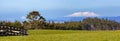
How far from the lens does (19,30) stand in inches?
1323

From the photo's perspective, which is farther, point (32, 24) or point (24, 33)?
point (32, 24)

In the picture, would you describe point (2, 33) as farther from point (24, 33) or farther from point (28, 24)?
point (28, 24)

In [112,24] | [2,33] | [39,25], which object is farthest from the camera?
[112,24]

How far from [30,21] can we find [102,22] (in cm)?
7498

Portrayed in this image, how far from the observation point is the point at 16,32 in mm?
32969

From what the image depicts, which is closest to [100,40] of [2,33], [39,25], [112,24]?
[2,33]

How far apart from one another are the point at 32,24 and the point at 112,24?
71.0 m

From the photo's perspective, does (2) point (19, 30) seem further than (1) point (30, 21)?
No

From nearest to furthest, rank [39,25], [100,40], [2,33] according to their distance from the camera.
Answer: [100,40] → [2,33] → [39,25]

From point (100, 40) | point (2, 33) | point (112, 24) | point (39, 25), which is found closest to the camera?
point (100, 40)

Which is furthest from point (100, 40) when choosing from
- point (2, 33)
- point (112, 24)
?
point (112, 24)

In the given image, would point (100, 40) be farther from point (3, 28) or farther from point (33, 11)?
point (33, 11)

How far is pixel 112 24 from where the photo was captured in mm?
147875

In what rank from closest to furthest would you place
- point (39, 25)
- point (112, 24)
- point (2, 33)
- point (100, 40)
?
point (100, 40) → point (2, 33) → point (39, 25) → point (112, 24)
